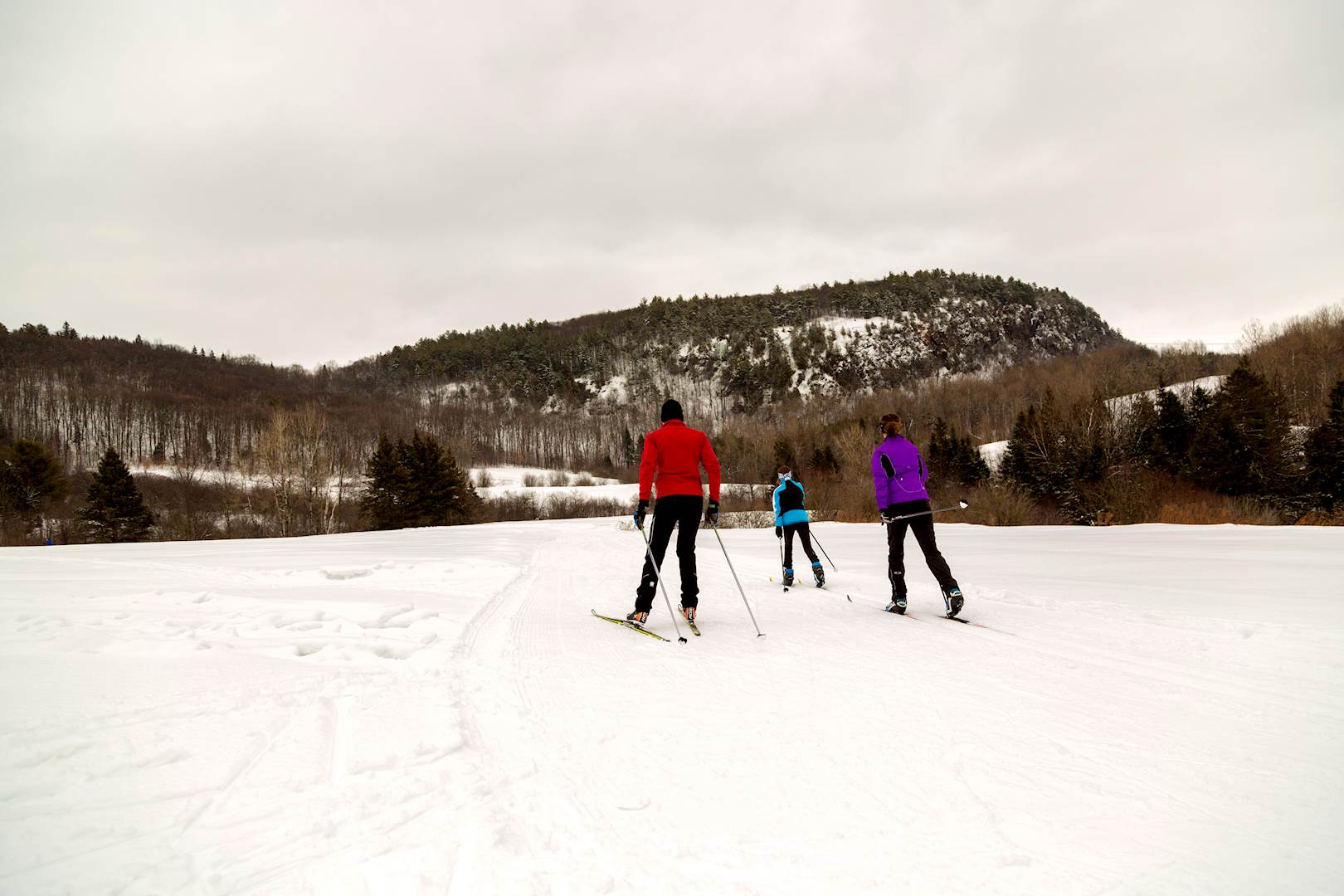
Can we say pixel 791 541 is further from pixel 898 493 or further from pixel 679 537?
pixel 679 537

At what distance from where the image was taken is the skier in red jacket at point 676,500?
6.57 metres

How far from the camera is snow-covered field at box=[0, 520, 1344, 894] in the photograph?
2244 millimetres

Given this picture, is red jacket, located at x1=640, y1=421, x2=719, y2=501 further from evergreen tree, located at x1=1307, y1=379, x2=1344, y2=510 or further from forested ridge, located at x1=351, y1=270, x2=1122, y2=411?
forested ridge, located at x1=351, y1=270, x2=1122, y2=411

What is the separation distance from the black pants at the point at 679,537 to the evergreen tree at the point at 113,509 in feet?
166

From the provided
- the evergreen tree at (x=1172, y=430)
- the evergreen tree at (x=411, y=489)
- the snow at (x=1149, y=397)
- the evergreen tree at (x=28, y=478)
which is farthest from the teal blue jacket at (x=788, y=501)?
the evergreen tree at (x=28, y=478)

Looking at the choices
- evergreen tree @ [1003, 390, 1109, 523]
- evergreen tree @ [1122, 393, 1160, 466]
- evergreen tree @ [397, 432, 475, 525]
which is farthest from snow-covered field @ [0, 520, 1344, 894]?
evergreen tree @ [1122, 393, 1160, 466]

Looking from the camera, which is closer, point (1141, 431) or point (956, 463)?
point (1141, 431)

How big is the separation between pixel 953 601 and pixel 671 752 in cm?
443

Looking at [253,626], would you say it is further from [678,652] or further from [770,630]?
[770,630]

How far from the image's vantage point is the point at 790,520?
32.3ft

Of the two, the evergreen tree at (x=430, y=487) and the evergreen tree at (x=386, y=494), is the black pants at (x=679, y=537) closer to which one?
the evergreen tree at (x=430, y=487)

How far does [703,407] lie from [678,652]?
149 metres

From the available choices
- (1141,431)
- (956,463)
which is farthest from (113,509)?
(1141,431)

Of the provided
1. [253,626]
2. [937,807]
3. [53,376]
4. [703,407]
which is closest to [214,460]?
[53,376]
